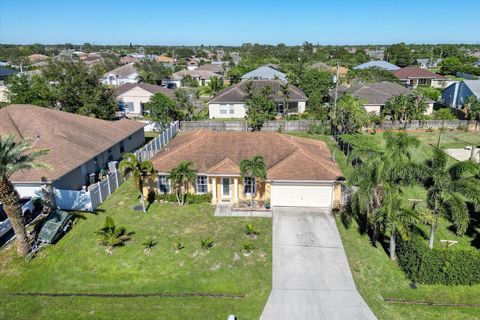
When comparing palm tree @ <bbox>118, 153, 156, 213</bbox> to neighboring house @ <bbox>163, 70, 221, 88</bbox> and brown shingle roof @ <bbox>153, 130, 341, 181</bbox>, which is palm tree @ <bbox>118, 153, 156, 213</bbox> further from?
neighboring house @ <bbox>163, 70, 221, 88</bbox>

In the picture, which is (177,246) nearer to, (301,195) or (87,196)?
(87,196)

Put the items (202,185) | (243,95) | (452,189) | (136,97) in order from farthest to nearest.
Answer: (136,97) < (243,95) < (202,185) < (452,189)

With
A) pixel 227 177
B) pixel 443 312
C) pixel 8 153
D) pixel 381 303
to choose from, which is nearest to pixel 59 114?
pixel 8 153

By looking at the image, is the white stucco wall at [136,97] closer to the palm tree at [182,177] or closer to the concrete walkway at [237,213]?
the palm tree at [182,177]

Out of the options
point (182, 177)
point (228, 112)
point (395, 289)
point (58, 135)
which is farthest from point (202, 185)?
point (228, 112)

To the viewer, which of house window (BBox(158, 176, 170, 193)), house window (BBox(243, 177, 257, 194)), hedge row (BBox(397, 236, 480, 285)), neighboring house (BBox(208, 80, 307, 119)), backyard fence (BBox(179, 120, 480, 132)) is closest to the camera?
hedge row (BBox(397, 236, 480, 285))

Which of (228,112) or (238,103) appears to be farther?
(228,112)

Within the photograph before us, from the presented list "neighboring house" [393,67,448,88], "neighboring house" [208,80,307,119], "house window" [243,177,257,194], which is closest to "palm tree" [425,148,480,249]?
"house window" [243,177,257,194]
